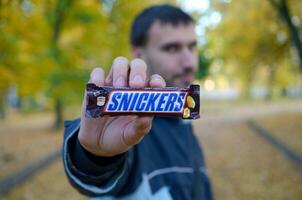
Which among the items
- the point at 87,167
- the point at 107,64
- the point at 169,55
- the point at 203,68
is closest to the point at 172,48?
the point at 169,55

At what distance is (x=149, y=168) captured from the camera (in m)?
1.69

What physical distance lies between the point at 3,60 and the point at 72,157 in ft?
21.0

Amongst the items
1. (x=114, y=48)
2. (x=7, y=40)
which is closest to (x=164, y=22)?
(x=7, y=40)

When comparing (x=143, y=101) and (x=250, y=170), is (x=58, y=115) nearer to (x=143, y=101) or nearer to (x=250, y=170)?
(x=250, y=170)

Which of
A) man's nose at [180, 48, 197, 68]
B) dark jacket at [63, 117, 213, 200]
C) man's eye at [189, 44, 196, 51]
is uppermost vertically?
man's eye at [189, 44, 196, 51]

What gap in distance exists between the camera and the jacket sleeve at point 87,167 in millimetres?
1421


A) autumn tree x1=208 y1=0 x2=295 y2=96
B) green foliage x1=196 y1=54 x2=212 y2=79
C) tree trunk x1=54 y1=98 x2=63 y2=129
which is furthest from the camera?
green foliage x1=196 y1=54 x2=212 y2=79

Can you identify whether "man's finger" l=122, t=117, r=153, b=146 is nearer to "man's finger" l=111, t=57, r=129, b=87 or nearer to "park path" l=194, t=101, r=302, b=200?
"man's finger" l=111, t=57, r=129, b=87

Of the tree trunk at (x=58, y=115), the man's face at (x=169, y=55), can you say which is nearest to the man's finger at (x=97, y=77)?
the man's face at (x=169, y=55)

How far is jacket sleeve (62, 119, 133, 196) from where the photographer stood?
1.42 metres

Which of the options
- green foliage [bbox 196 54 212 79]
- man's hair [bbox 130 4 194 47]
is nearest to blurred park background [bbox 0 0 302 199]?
man's hair [bbox 130 4 194 47]

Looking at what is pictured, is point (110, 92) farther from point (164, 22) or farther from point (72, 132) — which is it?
point (164, 22)

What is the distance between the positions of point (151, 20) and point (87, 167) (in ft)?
3.55

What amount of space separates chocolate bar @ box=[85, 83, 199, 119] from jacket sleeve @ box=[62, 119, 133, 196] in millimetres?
295
